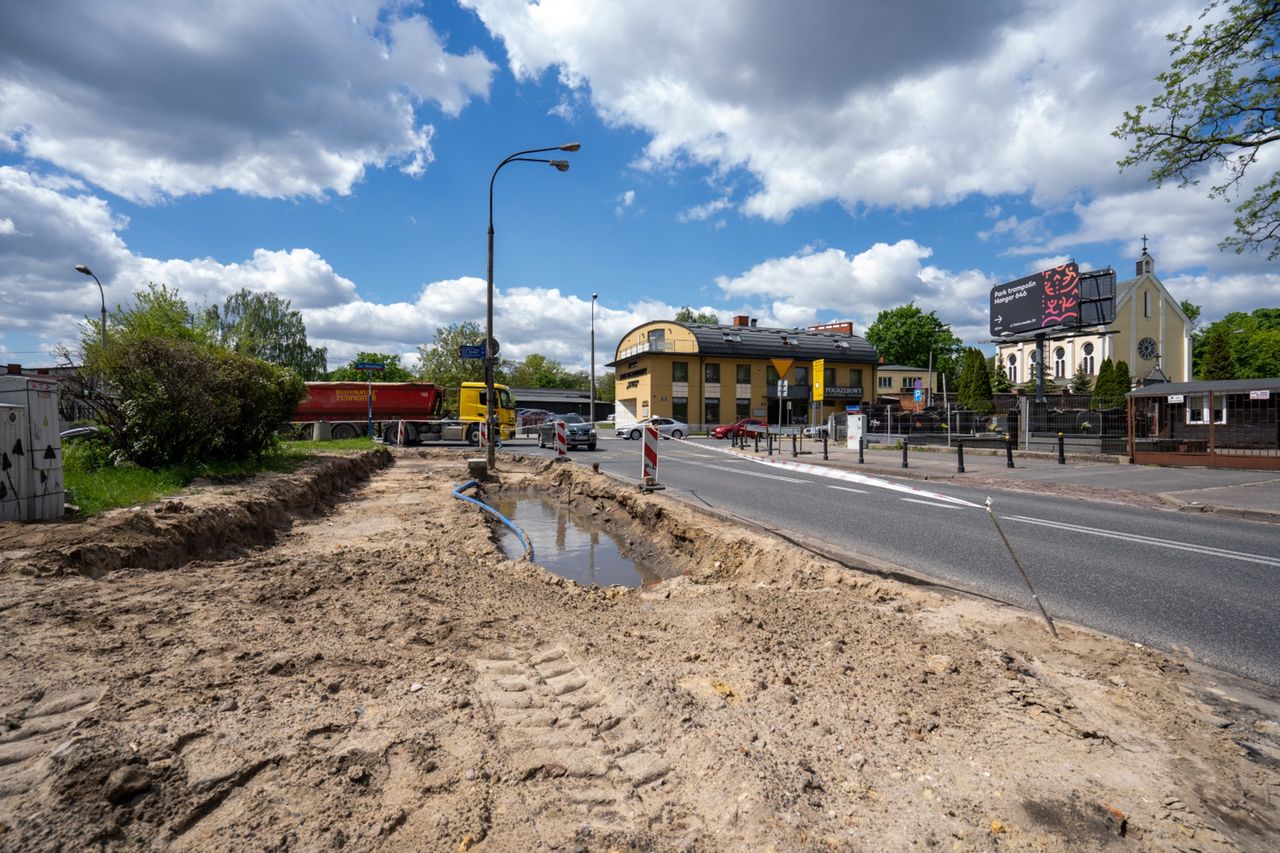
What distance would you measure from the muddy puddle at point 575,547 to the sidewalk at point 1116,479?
9327mm

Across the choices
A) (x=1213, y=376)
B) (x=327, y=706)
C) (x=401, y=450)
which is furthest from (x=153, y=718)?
(x=1213, y=376)

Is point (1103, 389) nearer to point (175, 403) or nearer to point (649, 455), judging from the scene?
point (649, 455)

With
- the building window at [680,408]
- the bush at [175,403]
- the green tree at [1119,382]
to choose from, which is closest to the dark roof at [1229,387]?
the green tree at [1119,382]

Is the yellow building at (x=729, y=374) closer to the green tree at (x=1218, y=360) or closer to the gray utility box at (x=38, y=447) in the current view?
the green tree at (x=1218, y=360)

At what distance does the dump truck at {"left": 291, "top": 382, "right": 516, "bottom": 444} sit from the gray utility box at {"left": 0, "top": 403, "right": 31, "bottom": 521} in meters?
22.8

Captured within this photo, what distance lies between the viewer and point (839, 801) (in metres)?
2.48

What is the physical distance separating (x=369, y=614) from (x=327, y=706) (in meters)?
1.60

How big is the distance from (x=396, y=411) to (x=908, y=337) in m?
68.4

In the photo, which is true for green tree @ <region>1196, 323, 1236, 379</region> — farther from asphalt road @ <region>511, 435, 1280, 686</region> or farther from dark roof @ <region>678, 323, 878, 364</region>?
asphalt road @ <region>511, 435, 1280, 686</region>

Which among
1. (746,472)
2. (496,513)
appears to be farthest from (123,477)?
(746,472)

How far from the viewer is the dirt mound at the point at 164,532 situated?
5.41 metres

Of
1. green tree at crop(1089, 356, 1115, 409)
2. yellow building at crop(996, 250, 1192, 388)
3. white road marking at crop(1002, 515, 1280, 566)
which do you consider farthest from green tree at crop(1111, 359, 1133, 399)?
white road marking at crop(1002, 515, 1280, 566)

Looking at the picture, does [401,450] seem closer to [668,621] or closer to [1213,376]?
[668,621]

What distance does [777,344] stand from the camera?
185ft
